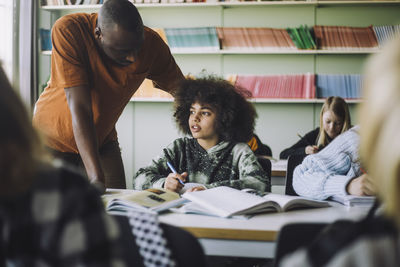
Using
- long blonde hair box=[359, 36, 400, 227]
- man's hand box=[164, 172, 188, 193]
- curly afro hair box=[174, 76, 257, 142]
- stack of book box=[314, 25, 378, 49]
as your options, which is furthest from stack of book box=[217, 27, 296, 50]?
long blonde hair box=[359, 36, 400, 227]

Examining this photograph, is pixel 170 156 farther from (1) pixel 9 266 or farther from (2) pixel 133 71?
(1) pixel 9 266

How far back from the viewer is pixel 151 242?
0.84 m

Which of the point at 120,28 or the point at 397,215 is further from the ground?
the point at 120,28

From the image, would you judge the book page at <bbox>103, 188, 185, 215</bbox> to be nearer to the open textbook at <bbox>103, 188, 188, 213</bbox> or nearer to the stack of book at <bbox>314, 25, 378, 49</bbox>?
the open textbook at <bbox>103, 188, 188, 213</bbox>

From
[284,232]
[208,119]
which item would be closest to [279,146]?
[208,119]

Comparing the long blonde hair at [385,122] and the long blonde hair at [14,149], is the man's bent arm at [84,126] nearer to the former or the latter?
the long blonde hair at [14,149]

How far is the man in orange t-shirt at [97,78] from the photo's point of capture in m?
1.83

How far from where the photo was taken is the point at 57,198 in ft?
1.93

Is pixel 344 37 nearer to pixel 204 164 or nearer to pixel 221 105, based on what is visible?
pixel 221 105

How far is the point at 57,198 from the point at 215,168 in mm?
1540

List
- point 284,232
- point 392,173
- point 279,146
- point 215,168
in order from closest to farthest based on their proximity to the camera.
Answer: point 392,173 → point 284,232 → point 215,168 → point 279,146

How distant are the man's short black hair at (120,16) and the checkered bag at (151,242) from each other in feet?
3.81

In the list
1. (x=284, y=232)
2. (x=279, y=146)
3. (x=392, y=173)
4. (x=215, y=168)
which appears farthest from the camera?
(x=279, y=146)

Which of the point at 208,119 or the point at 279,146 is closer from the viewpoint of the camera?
the point at 208,119
